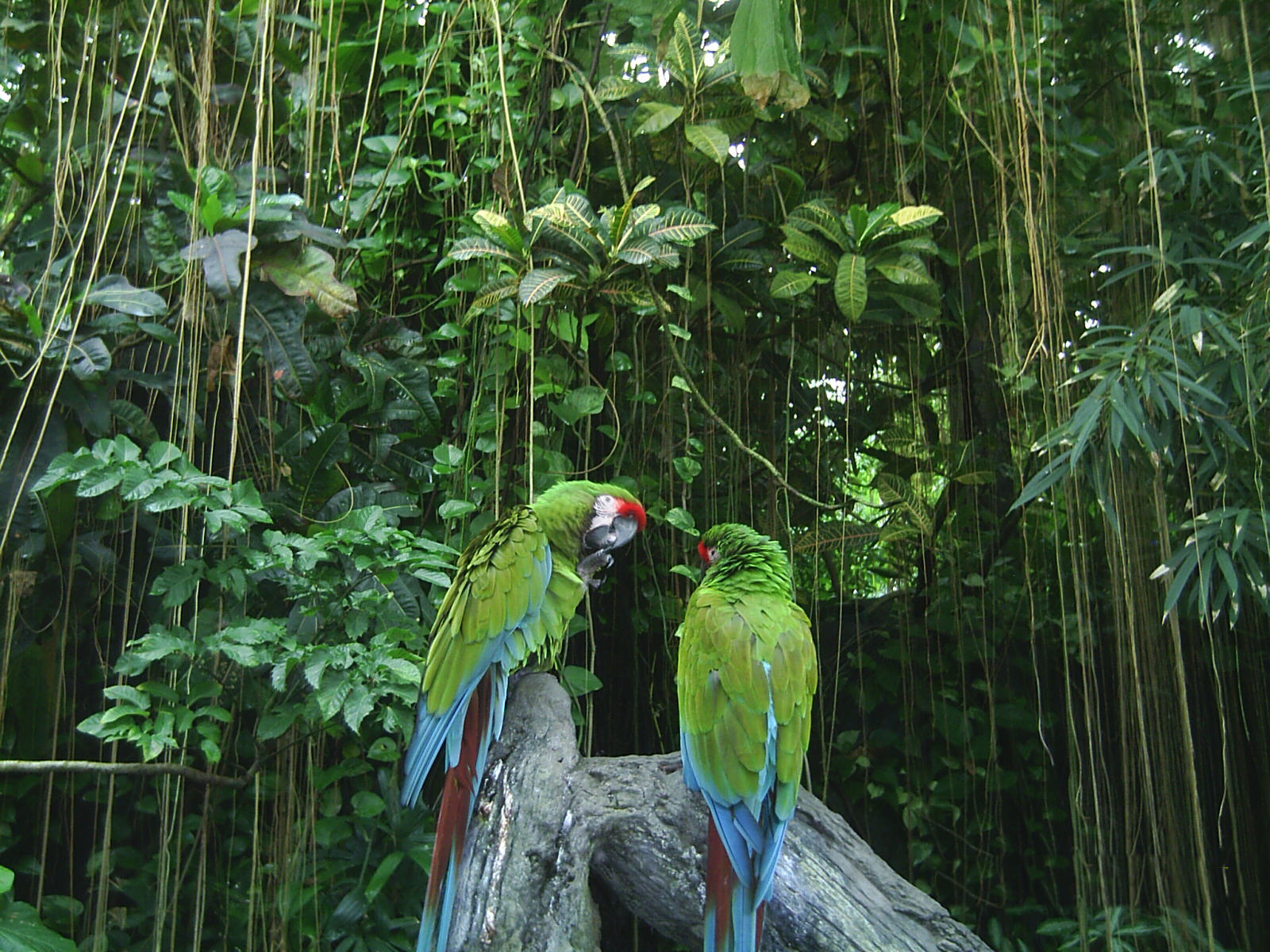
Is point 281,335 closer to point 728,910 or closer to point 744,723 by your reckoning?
point 744,723

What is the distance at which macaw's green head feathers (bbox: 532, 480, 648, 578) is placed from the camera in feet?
5.61

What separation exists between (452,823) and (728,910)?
44 cm

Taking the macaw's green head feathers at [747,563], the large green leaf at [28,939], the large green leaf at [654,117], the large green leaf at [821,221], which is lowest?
the large green leaf at [28,939]

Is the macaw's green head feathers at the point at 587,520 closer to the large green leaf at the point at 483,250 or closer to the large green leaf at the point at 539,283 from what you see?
the large green leaf at the point at 539,283

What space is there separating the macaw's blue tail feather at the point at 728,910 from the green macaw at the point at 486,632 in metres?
0.38

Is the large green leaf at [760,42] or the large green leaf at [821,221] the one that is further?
the large green leaf at [821,221]

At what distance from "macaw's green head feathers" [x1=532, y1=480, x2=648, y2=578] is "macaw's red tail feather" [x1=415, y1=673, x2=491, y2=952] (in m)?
0.28

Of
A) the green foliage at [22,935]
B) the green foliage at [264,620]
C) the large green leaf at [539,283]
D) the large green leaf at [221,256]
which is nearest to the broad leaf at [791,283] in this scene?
the large green leaf at [539,283]

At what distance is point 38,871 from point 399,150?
1.79m

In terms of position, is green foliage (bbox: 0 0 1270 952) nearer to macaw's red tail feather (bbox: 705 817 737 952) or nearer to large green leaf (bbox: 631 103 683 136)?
large green leaf (bbox: 631 103 683 136)

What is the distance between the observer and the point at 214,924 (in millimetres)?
2154

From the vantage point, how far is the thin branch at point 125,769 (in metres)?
1.50

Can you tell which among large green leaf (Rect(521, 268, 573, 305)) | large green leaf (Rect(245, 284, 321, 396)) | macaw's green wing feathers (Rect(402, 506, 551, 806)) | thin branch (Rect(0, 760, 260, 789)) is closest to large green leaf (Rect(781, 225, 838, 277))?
large green leaf (Rect(521, 268, 573, 305))

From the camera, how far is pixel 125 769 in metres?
1.59
